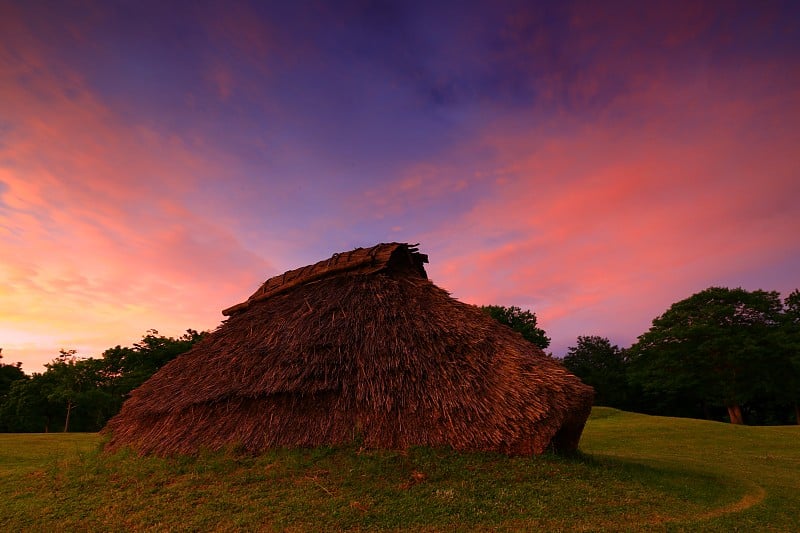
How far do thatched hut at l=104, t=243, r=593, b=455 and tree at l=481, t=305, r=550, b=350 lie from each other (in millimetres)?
36982

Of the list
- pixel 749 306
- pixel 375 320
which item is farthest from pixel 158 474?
pixel 749 306

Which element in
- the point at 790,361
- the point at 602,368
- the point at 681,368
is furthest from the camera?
the point at 602,368

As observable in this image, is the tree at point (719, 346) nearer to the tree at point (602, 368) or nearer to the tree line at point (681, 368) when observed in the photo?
the tree line at point (681, 368)

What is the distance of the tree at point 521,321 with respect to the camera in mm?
48219

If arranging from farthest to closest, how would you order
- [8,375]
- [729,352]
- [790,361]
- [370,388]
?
[8,375], [729,352], [790,361], [370,388]

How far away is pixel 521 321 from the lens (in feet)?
161

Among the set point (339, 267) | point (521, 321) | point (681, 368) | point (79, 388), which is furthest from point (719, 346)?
point (79, 388)

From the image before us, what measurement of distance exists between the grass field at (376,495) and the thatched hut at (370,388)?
1.52 feet

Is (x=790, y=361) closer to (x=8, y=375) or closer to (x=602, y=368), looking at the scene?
(x=602, y=368)

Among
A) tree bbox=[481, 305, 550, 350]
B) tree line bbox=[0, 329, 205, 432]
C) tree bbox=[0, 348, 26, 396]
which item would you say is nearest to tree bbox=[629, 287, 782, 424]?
tree bbox=[481, 305, 550, 350]

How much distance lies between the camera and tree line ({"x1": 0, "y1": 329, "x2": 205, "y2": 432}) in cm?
4175

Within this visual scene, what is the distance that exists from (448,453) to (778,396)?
4320cm

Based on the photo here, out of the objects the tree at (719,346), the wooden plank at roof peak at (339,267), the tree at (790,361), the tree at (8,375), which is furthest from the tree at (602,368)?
the tree at (8,375)

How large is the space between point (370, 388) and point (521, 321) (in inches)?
1648
